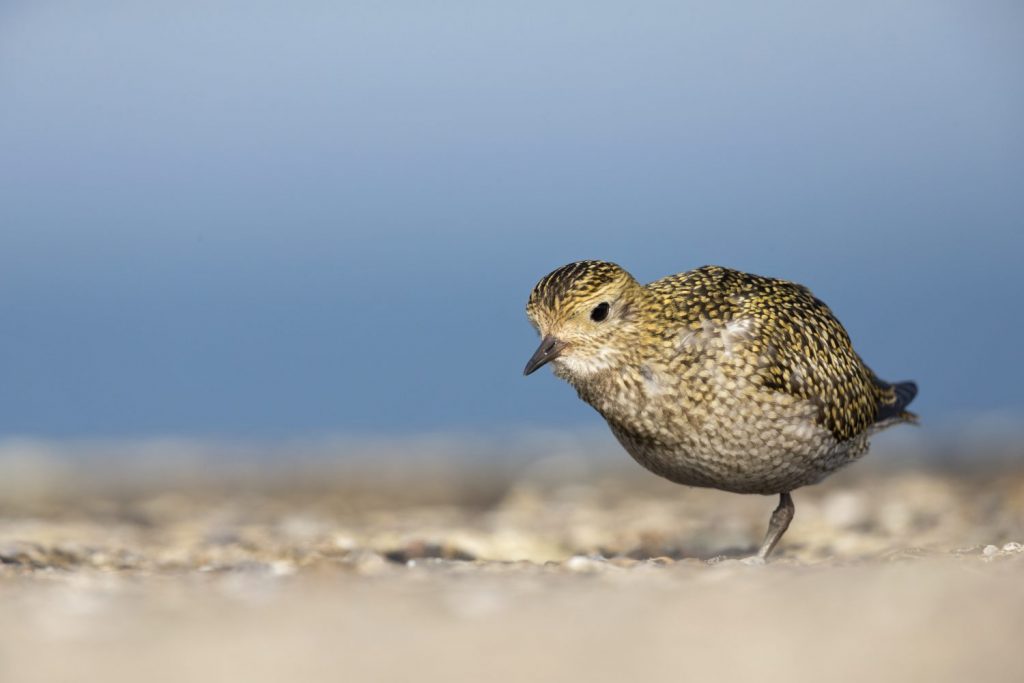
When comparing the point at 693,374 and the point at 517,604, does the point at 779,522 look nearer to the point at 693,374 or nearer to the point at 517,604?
the point at 693,374

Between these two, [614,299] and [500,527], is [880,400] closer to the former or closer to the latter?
[614,299]

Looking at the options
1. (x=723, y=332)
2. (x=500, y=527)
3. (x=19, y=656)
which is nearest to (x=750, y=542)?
(x=500, y=527)

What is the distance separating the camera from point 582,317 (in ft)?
27.1

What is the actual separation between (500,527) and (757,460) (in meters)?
3.40

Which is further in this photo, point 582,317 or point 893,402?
point 893,402

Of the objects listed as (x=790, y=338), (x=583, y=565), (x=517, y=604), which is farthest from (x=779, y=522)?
(x=517, y=604)

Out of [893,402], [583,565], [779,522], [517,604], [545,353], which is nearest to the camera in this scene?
[517,604]

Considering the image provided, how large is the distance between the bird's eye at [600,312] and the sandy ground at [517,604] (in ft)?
5.19

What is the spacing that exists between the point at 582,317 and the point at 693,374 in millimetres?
770

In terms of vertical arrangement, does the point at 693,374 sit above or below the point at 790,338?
below

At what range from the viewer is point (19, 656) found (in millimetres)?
4969

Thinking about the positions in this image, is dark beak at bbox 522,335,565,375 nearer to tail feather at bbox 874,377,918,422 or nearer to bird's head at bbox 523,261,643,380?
bird's head at bbox 523,261,643,380

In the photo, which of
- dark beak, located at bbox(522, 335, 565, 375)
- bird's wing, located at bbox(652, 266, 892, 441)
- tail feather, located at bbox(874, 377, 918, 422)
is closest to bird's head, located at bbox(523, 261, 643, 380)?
dark beak, located at bbox(522, 335, 565, 375)

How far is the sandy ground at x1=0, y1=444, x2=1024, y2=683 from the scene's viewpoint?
4766 mm
